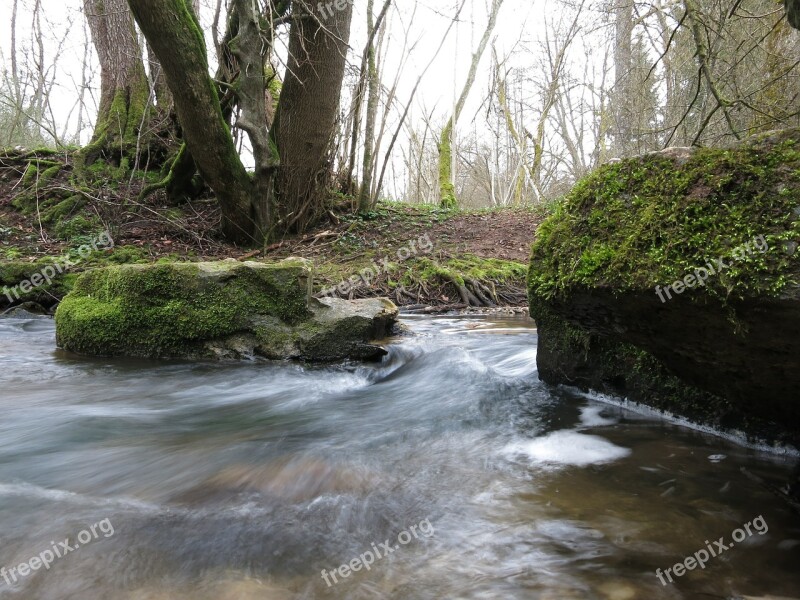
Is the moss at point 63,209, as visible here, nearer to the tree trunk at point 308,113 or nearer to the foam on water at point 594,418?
the tree trunk at point 308,113

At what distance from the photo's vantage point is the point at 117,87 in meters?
11.6

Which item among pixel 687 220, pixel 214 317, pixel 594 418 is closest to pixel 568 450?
→ pixel 594 418

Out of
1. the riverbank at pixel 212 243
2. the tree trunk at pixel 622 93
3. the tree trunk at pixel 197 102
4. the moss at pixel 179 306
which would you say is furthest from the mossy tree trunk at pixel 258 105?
the tree trunk at pixel 622 93

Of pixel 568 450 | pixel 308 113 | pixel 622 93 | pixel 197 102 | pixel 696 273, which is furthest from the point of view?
pixel 622 93

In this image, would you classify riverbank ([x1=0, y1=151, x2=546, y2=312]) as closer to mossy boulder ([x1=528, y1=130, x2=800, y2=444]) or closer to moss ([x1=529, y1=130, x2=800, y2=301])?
mossy boulder ([x1=528, y1=130, x2=800, y2=444])

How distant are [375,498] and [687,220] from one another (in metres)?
1.80

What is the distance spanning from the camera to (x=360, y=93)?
32.7 ft

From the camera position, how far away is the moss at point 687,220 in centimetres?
186

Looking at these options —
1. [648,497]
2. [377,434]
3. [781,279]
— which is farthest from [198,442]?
[781,279]

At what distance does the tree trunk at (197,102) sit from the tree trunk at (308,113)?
0.89 meters

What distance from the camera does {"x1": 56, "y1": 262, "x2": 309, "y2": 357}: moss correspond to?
4.78 metres

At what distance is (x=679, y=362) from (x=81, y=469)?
317cm

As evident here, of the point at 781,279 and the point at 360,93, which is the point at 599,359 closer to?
the point at 781,279

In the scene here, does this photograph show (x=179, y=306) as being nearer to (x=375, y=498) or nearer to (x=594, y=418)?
(x=375, y=498)
